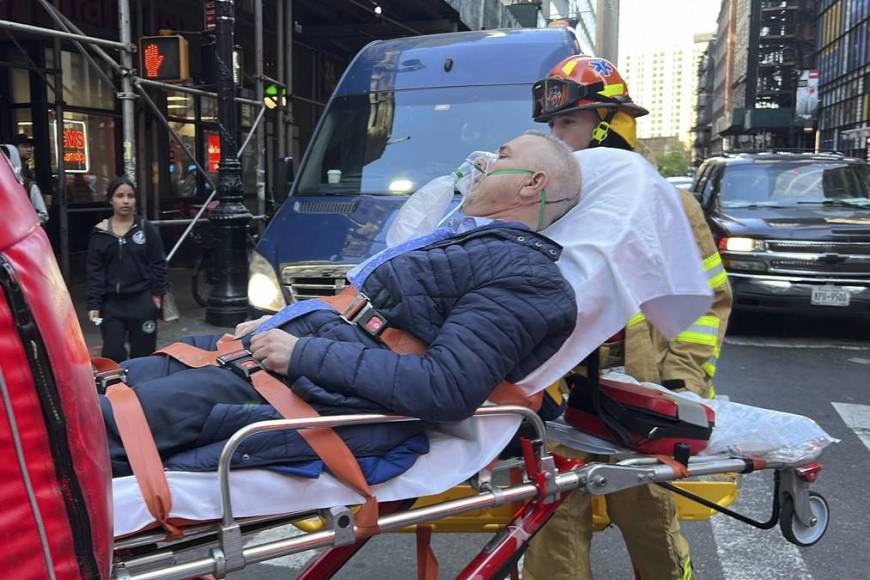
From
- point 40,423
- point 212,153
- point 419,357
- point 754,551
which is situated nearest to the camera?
point 40,423

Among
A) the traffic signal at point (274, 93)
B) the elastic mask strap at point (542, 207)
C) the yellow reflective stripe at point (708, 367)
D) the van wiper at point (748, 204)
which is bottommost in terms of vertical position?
the yellow reflective stripe at point (708, 367)

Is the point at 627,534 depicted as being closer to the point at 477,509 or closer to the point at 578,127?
the point at 477,509

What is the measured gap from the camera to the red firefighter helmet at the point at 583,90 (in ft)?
9.52

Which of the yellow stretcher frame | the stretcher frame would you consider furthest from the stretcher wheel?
the yellow stretcher frame

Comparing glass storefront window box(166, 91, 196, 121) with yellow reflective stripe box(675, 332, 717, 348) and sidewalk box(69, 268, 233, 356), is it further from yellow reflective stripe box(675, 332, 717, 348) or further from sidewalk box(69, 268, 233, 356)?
yellow reflective stripe box(675, 332, 717, 348)

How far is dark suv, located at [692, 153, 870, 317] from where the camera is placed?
8.23 m

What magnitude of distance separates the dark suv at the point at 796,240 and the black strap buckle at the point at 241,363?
23.8 ft

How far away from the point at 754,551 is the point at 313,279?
3.14 m

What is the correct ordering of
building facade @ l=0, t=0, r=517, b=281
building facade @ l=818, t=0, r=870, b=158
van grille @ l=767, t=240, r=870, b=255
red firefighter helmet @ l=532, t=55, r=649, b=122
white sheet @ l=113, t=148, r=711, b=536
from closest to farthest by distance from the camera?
white sheet @ l=113, t=148, r=711, b=536 < red firefighter helmet @ l=532, t=55, r=649, b=122 < van grille @ l=767, t=240, r=870, b=255 < building facade @ l=0, t=0, r=517, b=281 < building facade @ l=818, t=0, r=870, b=158

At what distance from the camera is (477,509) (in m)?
2.08

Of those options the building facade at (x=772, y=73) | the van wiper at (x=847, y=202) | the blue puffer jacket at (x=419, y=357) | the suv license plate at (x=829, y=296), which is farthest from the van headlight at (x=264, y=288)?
the building facade at (x=772, y=73)

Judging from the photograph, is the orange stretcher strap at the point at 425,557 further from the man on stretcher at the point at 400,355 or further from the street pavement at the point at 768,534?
the street pavement at the point at 768,534

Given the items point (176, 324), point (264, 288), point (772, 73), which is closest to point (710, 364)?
point (264, 288)

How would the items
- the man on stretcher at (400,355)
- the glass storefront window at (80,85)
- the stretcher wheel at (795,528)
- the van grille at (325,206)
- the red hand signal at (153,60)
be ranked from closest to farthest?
the man on stretcher at (400,355) < the stretcher wheel at (795,528) < the van grille at (325,206) < the red hand signal at (153,60) < the glass storefront window at (80,85)
